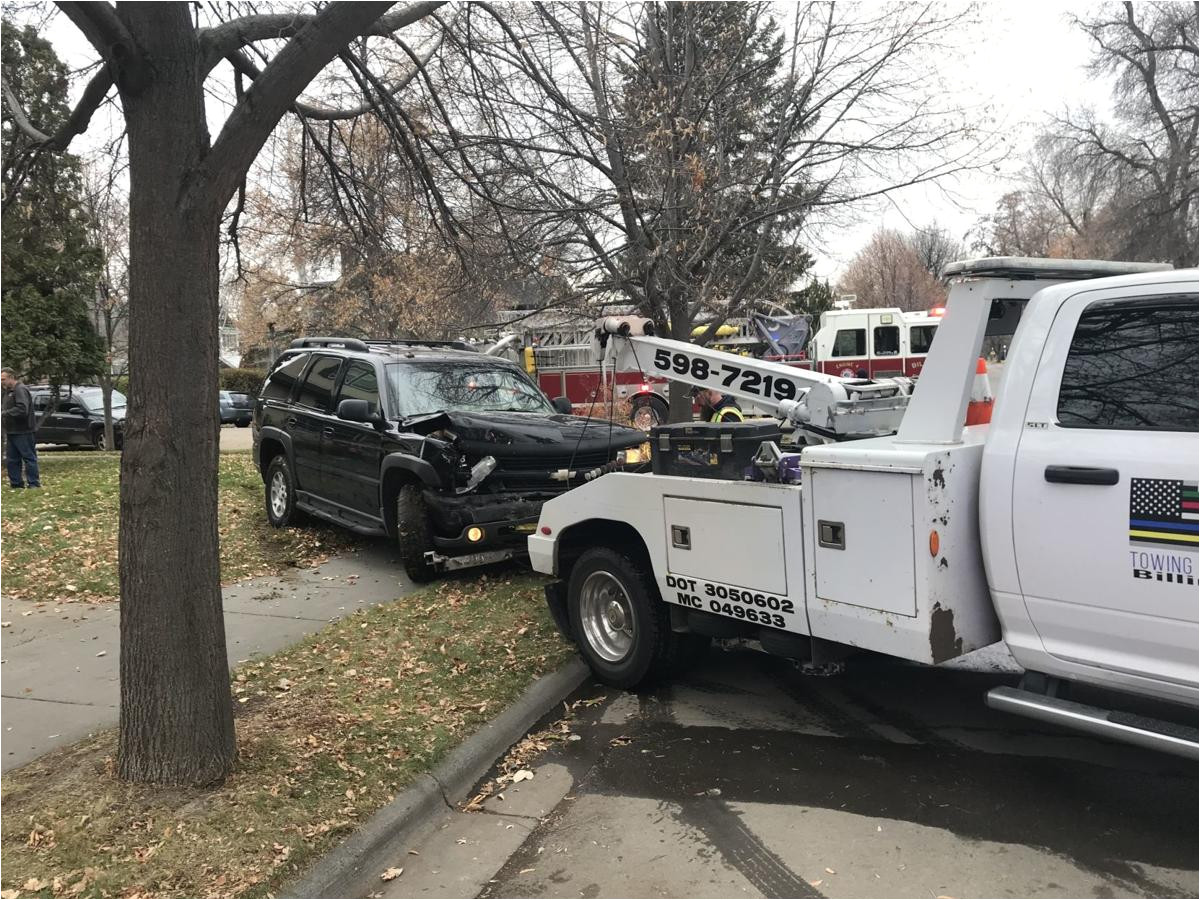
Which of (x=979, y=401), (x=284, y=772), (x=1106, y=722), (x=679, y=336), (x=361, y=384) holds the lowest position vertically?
(x=284, y=772)

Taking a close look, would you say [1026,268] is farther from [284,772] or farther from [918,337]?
[918,337]

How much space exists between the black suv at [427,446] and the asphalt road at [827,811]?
2.37 meters

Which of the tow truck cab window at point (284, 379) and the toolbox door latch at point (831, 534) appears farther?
the tow truck cab window at point (284, 379)

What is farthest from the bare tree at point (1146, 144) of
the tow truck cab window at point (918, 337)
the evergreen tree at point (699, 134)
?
the evergreen tree at point (699, 134)

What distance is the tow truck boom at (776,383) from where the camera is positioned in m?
4.61

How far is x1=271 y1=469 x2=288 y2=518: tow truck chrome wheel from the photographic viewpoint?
9852 mm

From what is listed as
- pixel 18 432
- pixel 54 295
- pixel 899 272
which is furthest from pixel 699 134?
pixel 899 272

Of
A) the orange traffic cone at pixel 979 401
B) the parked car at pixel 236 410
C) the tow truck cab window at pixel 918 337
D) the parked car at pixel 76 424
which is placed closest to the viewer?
the orange traffic cone at pixel 979 401

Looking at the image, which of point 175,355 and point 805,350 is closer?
point 175,355

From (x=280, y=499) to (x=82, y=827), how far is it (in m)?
6.67

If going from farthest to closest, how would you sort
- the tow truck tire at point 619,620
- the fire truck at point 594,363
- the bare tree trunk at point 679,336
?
1. the fire truck at point 594,363
2. the bare tree trunk at point 679,336
3. the tow truck tire at point 619,620

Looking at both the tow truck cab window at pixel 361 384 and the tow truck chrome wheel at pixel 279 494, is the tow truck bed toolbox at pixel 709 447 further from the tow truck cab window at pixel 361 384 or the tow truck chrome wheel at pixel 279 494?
the tow truck chrome wheel at pixel 279 494

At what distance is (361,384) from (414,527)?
6.05 feet

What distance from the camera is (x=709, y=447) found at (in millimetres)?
4645
